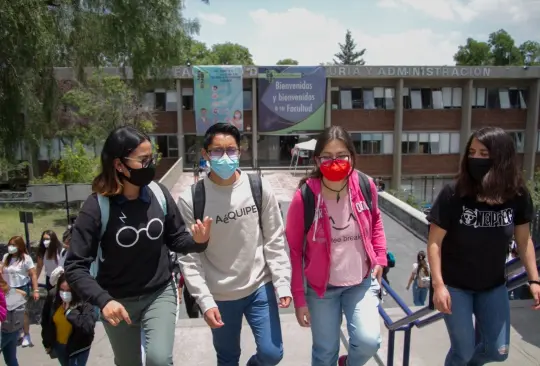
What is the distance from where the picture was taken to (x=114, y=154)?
271 centimetres

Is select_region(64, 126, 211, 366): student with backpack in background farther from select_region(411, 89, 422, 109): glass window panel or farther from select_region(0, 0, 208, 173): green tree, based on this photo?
select_region(411, 89, 422, 109): glass window panel

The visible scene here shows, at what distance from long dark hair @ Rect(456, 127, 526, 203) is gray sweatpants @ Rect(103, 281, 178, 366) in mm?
1975

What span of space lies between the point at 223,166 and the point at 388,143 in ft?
92.0

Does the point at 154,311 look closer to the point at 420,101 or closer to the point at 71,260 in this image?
the point at 71,260

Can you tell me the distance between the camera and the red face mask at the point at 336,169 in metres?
2.89

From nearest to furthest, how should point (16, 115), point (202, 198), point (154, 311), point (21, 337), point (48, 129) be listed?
point (154, 311), point (202, 198), point (21, 337), point (16, 115), point (48, 129)

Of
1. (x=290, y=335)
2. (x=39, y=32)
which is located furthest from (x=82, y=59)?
(x=290, y=335)

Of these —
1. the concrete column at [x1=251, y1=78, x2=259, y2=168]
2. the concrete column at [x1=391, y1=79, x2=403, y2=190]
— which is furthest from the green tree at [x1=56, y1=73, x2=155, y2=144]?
the concrete column at [x1=391, y1=79, x2=403, y2=190]

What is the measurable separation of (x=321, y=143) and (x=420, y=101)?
2879 centimetres

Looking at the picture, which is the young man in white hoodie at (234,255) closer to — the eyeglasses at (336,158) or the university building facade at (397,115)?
the eyeglasses at (336,158)

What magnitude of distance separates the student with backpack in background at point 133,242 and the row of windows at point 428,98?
2697 cm

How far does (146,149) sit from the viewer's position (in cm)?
276

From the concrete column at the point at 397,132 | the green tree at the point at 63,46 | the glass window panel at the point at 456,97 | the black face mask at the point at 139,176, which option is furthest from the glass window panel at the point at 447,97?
the black face mask at the point at 139,176

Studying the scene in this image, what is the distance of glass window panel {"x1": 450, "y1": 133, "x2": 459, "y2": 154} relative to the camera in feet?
99.3
